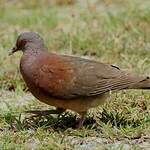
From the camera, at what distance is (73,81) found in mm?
6223

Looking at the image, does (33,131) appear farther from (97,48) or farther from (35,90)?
(97,48)

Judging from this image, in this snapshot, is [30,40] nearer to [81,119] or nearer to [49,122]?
[49,122]

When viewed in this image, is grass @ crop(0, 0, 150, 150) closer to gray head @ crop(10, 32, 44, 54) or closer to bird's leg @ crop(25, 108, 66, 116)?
bird's leg @ crop(25, 108, 66, 116)

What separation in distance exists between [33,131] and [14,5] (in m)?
5.51

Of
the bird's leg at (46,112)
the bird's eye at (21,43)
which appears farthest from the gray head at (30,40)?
the bird's leg at (46,112)

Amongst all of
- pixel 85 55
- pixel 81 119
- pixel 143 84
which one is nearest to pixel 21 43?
pixel 81 119

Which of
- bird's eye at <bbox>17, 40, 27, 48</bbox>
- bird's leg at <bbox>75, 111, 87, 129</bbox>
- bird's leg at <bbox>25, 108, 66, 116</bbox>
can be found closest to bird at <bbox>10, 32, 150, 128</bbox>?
bird's leg at <bbox>75, 111, 87, 129</bbox>

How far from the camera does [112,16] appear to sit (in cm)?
1005

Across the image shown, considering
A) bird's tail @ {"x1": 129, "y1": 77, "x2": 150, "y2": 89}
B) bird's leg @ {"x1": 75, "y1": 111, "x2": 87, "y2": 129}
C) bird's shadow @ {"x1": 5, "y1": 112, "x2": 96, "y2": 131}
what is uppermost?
bird's tail @ {"x1": 129, "y1": 77, "x2": 150, "y2": 89}

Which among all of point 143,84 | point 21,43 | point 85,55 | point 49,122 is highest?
point 21,43

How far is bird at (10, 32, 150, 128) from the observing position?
616 centimetres

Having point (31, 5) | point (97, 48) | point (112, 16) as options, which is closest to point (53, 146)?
point (97, 48)

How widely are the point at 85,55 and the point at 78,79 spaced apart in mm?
2883

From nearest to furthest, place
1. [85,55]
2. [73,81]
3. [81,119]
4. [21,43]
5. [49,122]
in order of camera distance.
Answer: [73,81]
[81,119]
[49,122]
[21,43]
[85,55]
